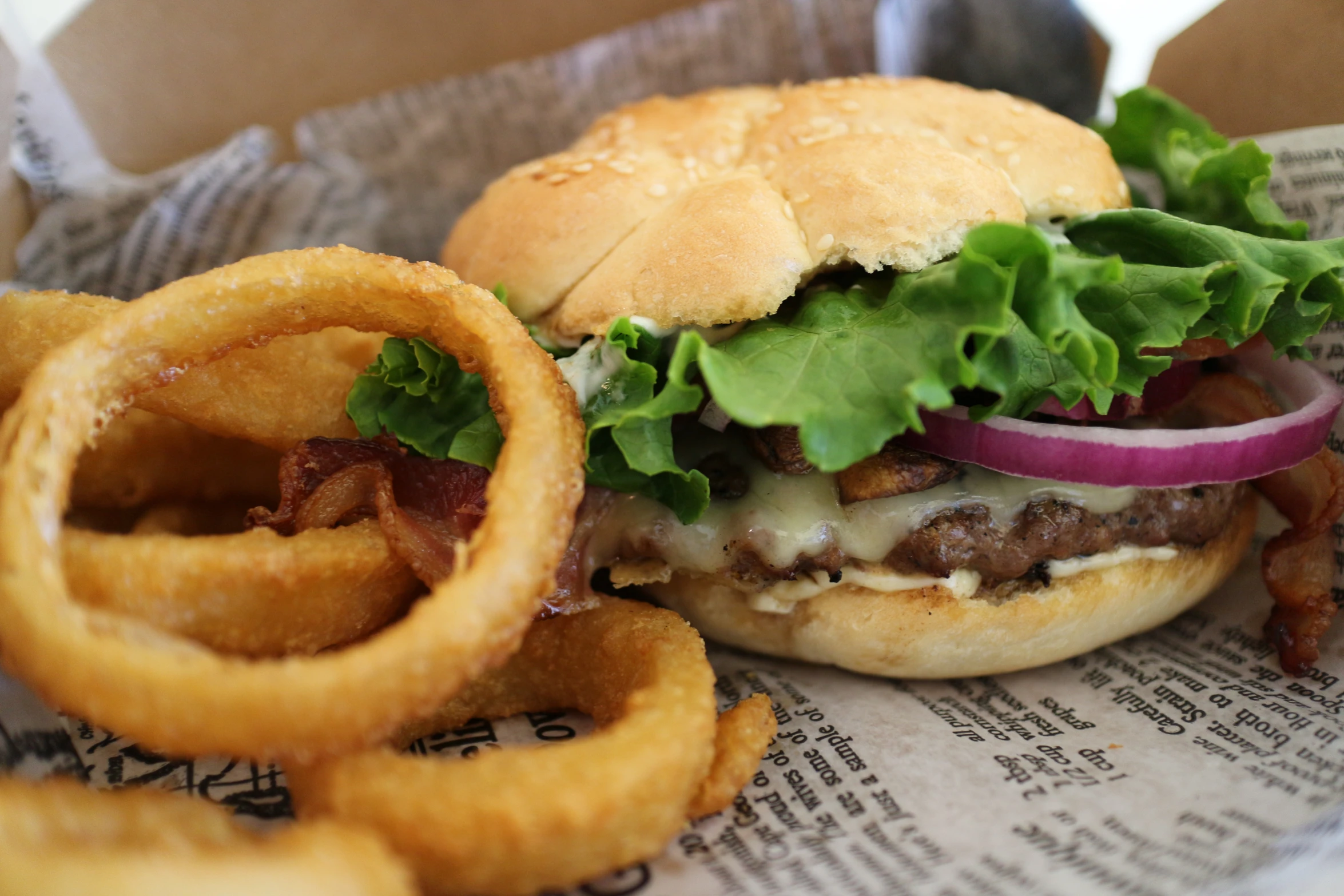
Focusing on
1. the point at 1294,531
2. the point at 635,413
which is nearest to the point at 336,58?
the point at 635,413

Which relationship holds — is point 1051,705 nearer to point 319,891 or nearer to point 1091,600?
point 1091,600

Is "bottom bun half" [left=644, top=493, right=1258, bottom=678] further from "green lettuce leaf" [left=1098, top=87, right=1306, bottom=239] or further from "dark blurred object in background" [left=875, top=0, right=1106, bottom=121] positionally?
"dark blurred object in background" [left=875, top=0, right=1106, bottom=121]

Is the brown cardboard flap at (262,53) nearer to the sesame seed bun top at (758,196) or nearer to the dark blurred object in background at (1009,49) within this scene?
the dark blurred object in background at (1009,49)

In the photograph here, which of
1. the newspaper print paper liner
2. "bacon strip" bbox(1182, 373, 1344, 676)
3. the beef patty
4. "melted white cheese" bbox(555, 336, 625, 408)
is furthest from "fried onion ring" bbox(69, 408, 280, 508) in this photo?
"bacon strip" bbox(1182, 373, 1344, 676)

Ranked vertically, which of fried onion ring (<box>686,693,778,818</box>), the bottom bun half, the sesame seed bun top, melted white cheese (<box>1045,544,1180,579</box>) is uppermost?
the sesame seed bun top

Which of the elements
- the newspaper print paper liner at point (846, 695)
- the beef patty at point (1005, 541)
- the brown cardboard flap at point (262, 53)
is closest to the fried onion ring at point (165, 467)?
the newspaper print paper liner at point (846, 695)

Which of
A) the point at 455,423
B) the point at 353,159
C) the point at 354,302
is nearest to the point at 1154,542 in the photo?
the point at 455,423
